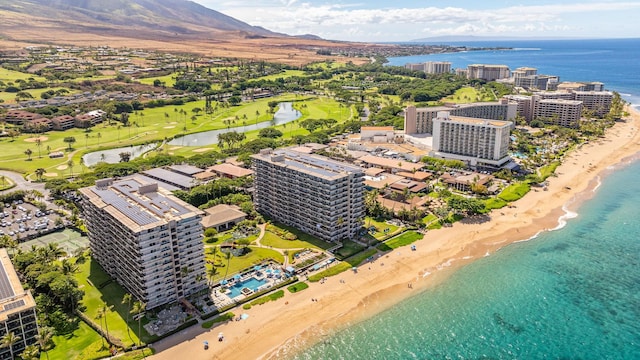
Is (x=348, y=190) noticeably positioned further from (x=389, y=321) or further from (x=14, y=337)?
(x=14, y=337)

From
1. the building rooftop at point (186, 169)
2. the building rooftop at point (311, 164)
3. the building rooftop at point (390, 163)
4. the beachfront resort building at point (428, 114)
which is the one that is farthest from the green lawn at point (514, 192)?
the building rooftop at point (186, 169)

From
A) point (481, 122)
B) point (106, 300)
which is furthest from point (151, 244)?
point (481, 122)

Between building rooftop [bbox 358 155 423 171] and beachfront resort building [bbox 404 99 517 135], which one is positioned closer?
building rooftop [bbox 358 155 423 171]

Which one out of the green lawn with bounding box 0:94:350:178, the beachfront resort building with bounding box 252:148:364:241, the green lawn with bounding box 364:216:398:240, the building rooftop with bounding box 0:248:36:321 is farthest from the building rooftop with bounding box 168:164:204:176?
the building rooftop with bounding box 0:248:36:321

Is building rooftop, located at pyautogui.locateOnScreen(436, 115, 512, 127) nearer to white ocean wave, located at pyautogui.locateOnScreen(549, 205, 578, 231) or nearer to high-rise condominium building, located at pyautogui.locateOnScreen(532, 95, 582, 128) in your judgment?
white ocean wave, located at pyautogui.locateOnScreen(549, 205, 578, 231)

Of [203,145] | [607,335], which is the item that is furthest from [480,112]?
[607,335]

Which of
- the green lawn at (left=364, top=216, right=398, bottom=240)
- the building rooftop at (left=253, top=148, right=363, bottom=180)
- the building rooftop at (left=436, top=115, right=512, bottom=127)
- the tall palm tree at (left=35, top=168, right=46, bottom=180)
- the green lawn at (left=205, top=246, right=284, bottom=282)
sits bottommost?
the green lawn at (left=205, top=246, right=284, bottom=282)

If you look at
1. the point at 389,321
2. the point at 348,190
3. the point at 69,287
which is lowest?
the point at 389,321
